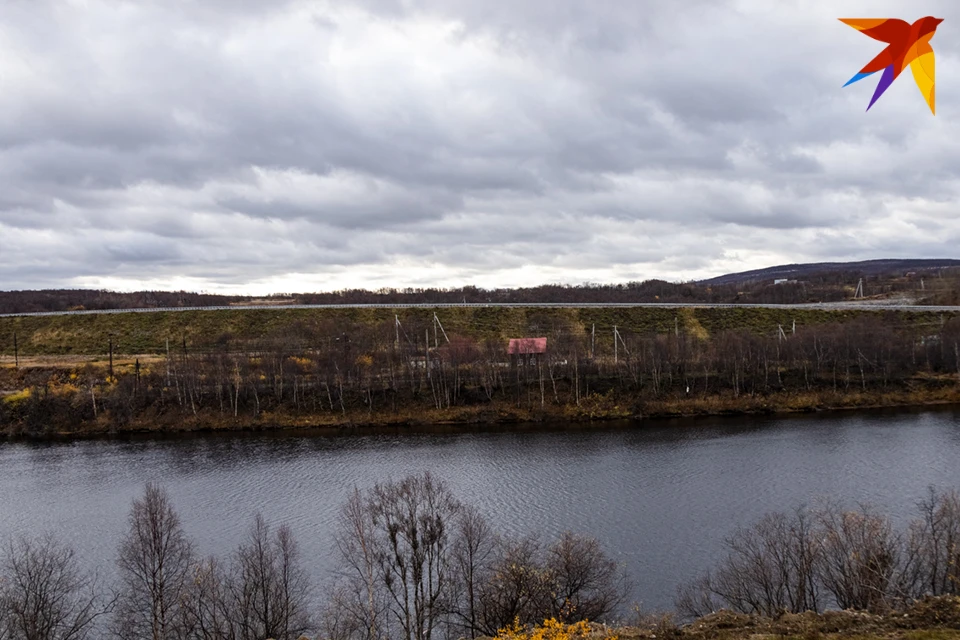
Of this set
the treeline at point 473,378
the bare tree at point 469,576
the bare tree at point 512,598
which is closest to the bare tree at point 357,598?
the bare tree at point 469,576

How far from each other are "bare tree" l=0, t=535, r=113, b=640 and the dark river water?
225cm

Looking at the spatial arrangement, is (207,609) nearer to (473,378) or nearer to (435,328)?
(473,378)

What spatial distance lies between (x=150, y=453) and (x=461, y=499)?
29.9m

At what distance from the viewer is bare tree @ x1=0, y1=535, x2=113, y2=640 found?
18953mm

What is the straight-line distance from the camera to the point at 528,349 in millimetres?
63438

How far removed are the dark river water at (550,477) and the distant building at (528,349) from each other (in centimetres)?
992

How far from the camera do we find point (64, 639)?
19.3 m

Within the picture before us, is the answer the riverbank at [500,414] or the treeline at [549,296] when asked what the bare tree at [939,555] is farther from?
the treeline at [549,296]

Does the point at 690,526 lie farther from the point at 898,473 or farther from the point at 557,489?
the point at 898,473

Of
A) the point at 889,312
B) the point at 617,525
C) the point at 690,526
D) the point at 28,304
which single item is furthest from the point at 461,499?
the point at 28,304

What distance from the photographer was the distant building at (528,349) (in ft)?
208

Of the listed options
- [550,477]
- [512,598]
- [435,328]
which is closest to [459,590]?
[512,598]

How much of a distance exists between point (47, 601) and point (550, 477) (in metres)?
26.5

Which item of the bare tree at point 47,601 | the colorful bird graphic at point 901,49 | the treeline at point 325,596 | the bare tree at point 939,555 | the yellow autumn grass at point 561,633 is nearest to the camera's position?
the colorful bird graphic at point 901,49
